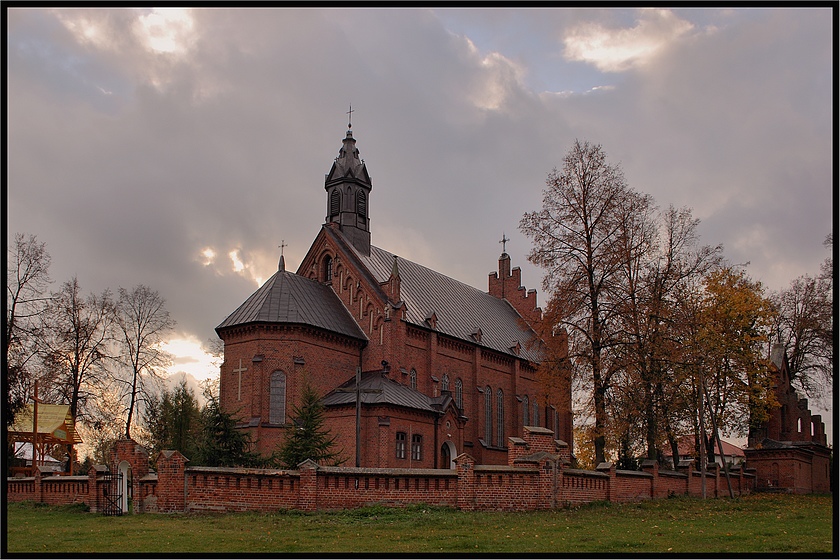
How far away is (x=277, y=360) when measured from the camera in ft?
122

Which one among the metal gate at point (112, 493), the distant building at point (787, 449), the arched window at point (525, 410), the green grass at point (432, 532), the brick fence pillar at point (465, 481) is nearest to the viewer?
the green grass at point (432, 532)

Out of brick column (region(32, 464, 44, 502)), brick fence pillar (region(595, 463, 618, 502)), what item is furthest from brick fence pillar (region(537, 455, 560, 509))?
brick column (region(32, 464, 44, 502))

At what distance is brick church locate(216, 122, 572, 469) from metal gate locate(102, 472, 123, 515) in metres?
8.01

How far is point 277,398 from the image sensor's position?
36969 millimetres

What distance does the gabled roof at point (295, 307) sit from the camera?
1489 inches

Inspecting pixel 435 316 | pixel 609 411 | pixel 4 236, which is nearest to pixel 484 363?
pixel 435 316

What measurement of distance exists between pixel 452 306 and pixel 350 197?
28.3 ft

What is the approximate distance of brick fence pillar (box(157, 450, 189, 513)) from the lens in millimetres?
21719

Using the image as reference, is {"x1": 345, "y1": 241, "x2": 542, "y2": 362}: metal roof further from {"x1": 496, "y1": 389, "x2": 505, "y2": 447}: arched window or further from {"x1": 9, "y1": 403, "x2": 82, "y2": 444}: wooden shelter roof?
{"x1": 9, "y1": 403, "x2": 82, "y2": 444}: wooden shelter roof

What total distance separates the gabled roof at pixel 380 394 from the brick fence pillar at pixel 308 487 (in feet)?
48.0

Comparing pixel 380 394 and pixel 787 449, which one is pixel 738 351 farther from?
pixel 380 394

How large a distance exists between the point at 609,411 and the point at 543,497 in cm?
848

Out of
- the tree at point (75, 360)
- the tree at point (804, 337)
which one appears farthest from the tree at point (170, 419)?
the tree at point (804, 337)

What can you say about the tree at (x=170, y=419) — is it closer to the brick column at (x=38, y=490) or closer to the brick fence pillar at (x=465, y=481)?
the brick column at (x=38, y=490)
